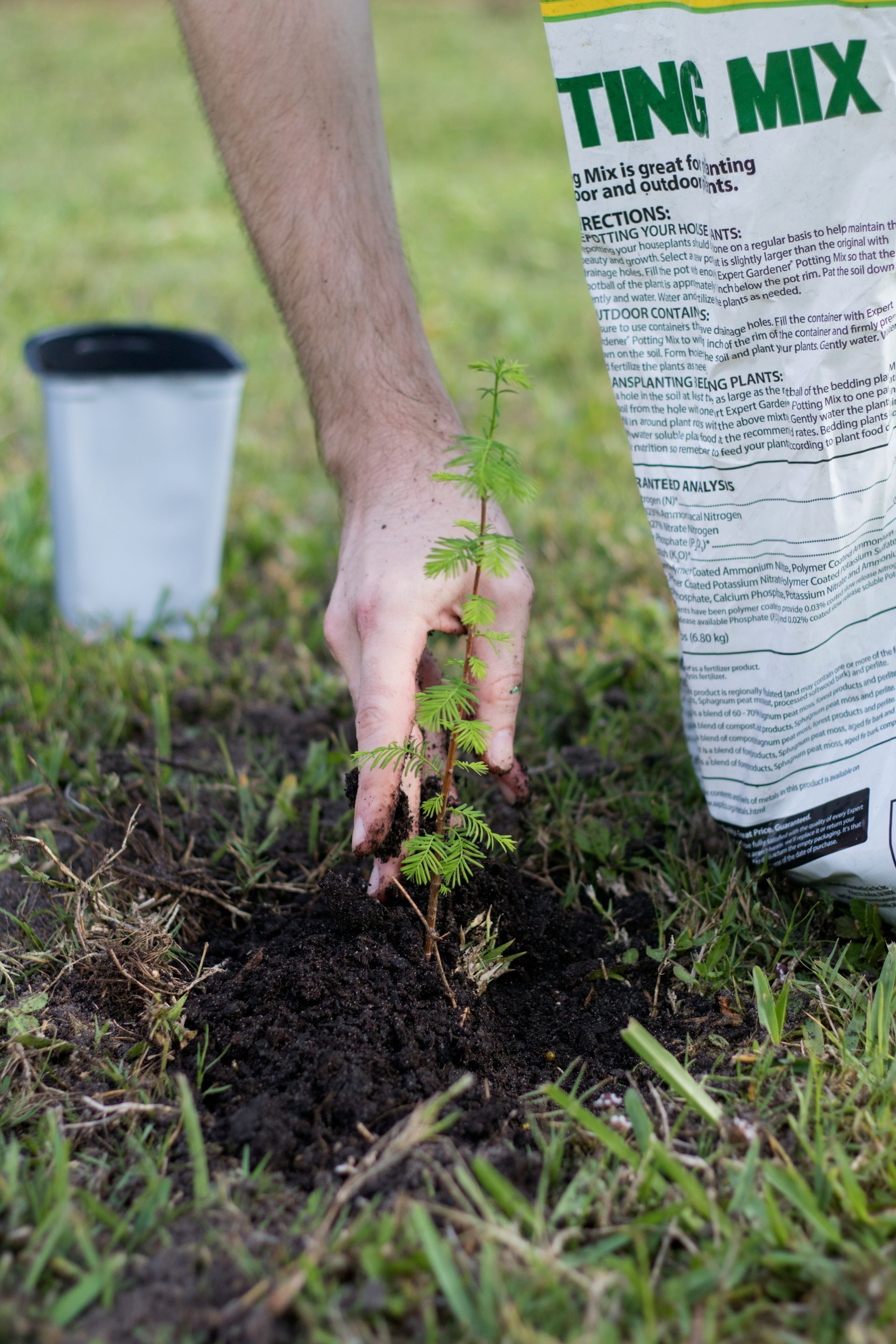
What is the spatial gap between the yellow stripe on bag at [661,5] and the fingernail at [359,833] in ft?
3.57

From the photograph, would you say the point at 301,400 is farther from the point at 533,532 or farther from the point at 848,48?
the point at 848,48

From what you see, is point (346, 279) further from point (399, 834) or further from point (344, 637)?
point (399, 834)

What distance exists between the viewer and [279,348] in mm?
4695

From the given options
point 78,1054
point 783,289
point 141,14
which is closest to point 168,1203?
point 78,1054

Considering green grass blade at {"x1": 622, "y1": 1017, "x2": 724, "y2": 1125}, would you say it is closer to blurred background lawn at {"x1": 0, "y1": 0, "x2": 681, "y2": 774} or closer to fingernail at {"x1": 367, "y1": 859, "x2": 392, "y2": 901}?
fingernail at {"x1": 367, "y1": 859, "x2": 392, "y2": 901}

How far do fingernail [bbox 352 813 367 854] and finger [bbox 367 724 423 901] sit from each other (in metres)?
0.04

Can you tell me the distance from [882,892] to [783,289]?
851mm

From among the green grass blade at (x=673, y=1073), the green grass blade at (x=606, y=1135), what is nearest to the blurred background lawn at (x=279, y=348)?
the green grass blade at (x=673, y=1073)

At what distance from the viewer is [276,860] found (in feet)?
5.66

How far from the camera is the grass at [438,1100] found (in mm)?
983

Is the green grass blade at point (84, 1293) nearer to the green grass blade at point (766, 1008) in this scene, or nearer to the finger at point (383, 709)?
the finger at point (383, 709)

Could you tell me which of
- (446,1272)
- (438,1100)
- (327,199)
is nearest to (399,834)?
(438,1100)

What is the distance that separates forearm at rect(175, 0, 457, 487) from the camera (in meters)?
1.58

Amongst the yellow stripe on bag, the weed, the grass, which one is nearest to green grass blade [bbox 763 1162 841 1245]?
the grass
